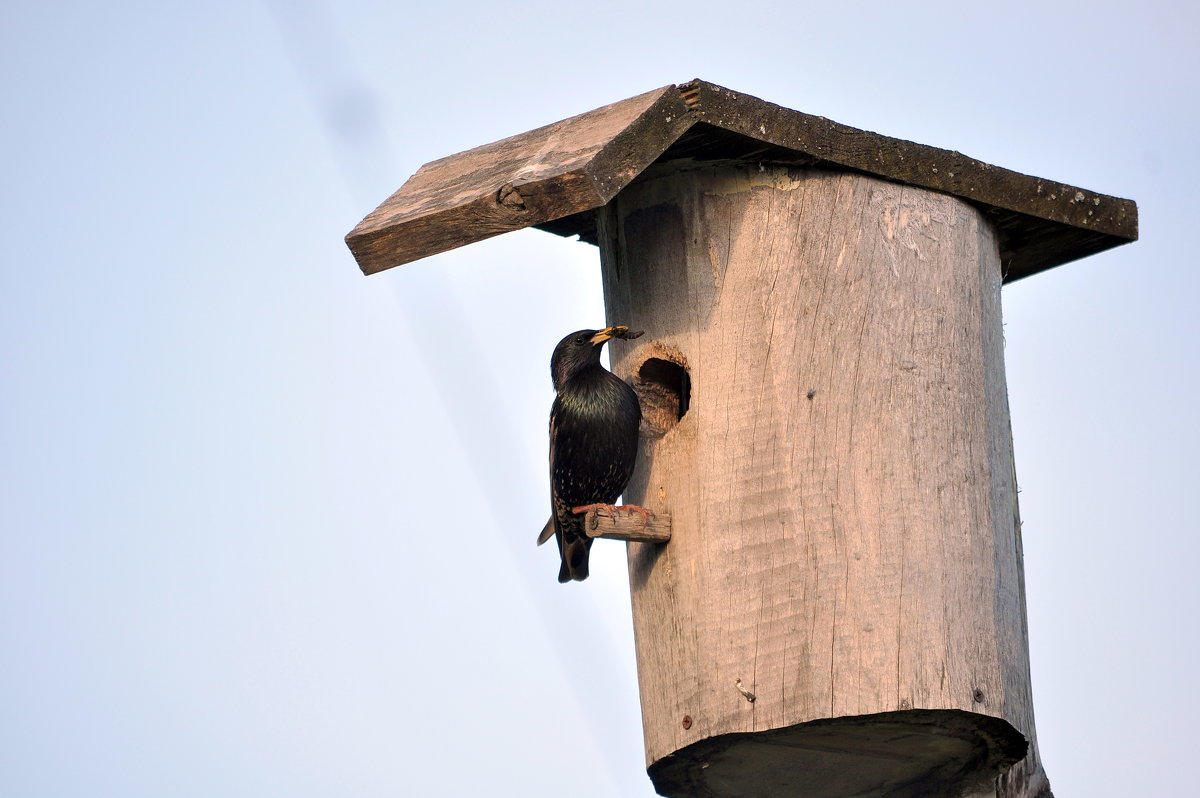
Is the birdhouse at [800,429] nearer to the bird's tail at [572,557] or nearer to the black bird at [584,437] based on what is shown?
the black bird at [584,437]

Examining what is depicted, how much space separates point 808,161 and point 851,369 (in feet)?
1.97

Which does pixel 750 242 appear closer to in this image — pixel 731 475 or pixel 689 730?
pixel 731 475

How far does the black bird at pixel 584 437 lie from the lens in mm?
4824

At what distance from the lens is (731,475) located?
450cm

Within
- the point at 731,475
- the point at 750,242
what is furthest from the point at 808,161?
the point at 731,475

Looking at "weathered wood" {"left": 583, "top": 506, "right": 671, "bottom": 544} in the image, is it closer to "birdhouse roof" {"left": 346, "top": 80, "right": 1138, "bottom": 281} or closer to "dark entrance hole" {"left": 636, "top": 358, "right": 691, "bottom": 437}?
"dark entrance hole" {"left": 636, "top": 358, "right": 691, "bottom": 437}

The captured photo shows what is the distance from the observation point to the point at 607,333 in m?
4.89

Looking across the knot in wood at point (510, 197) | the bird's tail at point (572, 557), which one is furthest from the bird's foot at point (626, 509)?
the knot in wood at point (510, 197)

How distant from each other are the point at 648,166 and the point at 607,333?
0.62 metres

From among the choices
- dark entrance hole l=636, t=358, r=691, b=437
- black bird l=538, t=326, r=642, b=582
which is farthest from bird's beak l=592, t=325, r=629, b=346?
dark entrance hole l=636, t=358, r=691, b=437

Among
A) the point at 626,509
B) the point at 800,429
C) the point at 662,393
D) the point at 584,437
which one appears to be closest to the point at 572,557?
the point at 584,437

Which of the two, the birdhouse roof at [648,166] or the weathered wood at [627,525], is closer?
the birdhouse roof at [648,166]

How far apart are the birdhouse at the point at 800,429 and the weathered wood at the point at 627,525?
5 centimetres

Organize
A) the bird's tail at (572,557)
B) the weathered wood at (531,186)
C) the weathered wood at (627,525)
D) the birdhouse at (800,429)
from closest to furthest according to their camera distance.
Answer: the weathered wood at (531,186), the birdhouse at (800,429), the weathered wood at (627,525), the bird's tail at (572,557)
